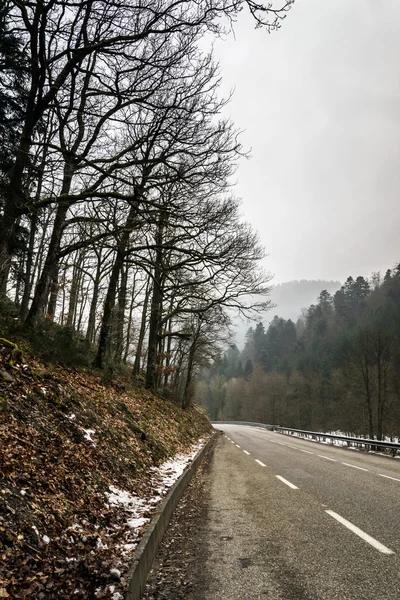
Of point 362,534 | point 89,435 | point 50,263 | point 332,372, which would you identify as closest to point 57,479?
point 89,435

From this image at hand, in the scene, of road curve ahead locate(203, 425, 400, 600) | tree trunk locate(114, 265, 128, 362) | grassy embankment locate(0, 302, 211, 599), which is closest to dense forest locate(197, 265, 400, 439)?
tree trunk locate(114, 265, 128, 362)

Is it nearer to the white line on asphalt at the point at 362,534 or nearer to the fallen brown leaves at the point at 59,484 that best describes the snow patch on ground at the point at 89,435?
the fallen brown leaves at the point at 59,484

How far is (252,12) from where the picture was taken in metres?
6.69

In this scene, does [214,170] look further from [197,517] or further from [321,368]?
[321,368]

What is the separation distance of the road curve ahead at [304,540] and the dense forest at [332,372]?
2641 centimetres

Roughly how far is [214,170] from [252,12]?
161 inches

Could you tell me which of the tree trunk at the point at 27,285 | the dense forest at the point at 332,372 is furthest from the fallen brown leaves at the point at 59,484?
the dense forest at the point at 332,372

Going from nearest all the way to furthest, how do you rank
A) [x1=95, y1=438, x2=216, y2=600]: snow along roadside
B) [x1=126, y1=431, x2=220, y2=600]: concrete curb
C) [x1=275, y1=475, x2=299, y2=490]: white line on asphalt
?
[x1=95, y1=438, x2=216, y2=600]: snow along roadside → [x1=126, y1=431, x2=220, y2=600]: concrete curb → [x1=275, y1=475, x2=299, y2=490]: white line on asphalt

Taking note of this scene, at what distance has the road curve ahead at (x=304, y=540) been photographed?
3699 millimetres

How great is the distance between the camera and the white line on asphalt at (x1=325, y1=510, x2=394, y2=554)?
4551 mm

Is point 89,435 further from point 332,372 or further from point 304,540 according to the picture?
point 332,372

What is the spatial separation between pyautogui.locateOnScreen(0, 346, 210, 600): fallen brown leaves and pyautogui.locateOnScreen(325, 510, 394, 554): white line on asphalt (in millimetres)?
3099

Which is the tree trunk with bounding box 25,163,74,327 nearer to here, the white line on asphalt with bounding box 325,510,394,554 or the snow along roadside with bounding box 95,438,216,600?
the snow along roadside with bounding box 95,438,216,600

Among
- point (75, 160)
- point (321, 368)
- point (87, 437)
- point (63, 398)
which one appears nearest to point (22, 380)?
point (63, 398)
